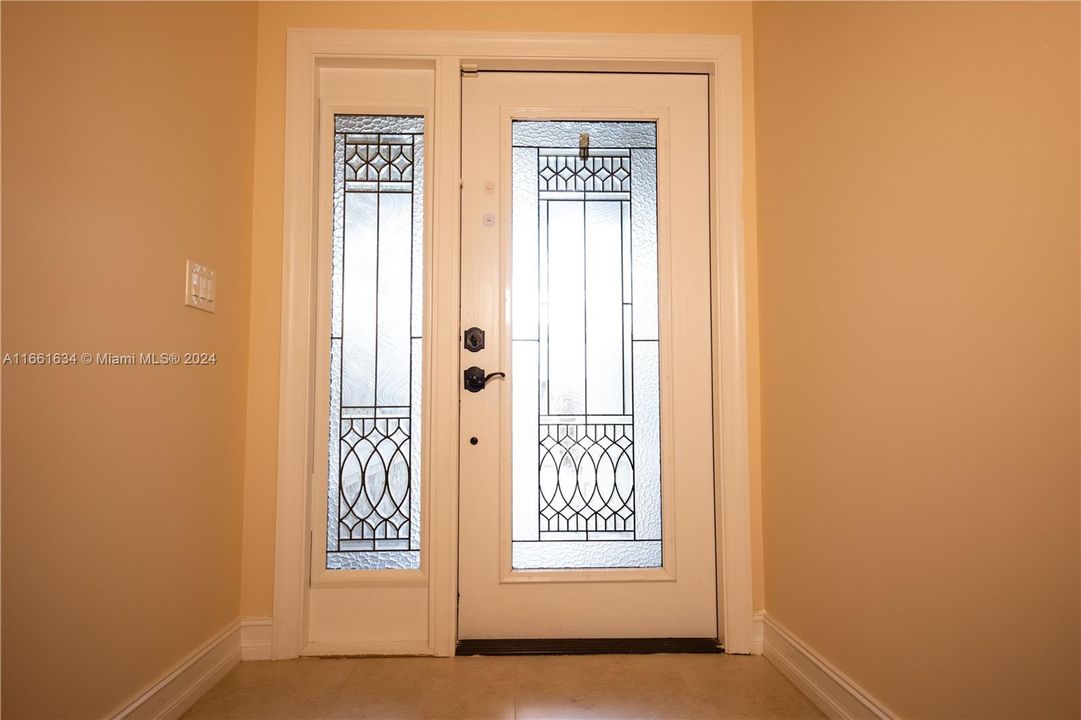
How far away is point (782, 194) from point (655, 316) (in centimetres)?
58

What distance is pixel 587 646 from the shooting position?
6.79ft

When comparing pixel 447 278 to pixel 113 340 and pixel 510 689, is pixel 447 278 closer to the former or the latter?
pixel 113 340

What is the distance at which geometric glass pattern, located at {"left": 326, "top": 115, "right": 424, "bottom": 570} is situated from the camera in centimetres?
211

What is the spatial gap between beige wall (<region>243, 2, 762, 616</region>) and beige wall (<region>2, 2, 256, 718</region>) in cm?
11

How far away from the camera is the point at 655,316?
87.2 inches

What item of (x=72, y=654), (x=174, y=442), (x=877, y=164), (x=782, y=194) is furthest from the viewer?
(x=782, y=194)

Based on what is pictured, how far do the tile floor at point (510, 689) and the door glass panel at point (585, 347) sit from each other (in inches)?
13.4

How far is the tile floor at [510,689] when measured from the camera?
1672 millimetres

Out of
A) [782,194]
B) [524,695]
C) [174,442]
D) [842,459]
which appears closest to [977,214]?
[842,459]

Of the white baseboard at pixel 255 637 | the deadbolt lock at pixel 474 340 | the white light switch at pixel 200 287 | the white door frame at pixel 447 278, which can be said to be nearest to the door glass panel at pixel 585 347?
the deadbolt lock at pixel 474 340

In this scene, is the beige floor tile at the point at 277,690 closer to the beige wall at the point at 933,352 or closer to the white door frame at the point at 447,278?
the white door frame at the point at 447,278

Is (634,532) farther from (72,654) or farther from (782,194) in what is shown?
(72,654)

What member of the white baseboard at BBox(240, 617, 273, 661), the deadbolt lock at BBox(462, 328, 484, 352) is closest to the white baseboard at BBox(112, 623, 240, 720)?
the white baseboard at BBox(240, 617, 273, 661)

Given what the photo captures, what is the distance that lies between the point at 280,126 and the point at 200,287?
2.39 feet
